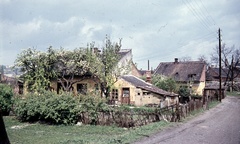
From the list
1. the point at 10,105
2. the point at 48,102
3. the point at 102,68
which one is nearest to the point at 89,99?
the point at 48,102

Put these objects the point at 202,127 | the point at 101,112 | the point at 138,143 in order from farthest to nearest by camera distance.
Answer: the point at 101,112
the point at 202,127
the point at 138,143

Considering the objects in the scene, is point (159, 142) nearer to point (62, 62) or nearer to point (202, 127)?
point (202, 127)

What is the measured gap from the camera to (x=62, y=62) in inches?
1305

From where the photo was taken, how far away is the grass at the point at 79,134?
1231 centimetres

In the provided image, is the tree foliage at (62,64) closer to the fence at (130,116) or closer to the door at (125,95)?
Answer: the door at (125,95)

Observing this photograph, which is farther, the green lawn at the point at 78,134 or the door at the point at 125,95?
the door at the point at 125,95

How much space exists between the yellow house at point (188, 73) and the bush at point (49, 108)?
32.1 meters

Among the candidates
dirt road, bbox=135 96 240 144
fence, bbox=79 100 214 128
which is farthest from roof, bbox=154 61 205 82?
dirt road, bbox=135 96 240 144

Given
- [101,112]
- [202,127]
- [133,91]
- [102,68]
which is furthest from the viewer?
[133,91]

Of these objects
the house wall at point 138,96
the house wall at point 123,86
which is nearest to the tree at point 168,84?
the house wall at point 138,96

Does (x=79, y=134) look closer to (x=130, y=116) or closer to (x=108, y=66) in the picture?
(x=130, y=116)

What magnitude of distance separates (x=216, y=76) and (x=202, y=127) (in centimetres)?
7330

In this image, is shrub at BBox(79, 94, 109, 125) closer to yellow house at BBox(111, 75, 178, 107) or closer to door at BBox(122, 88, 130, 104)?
yellow house at BBox(111, 75, 178, 107)

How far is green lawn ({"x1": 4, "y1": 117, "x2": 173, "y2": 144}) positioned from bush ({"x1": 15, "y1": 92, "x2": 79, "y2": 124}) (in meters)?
0.77
